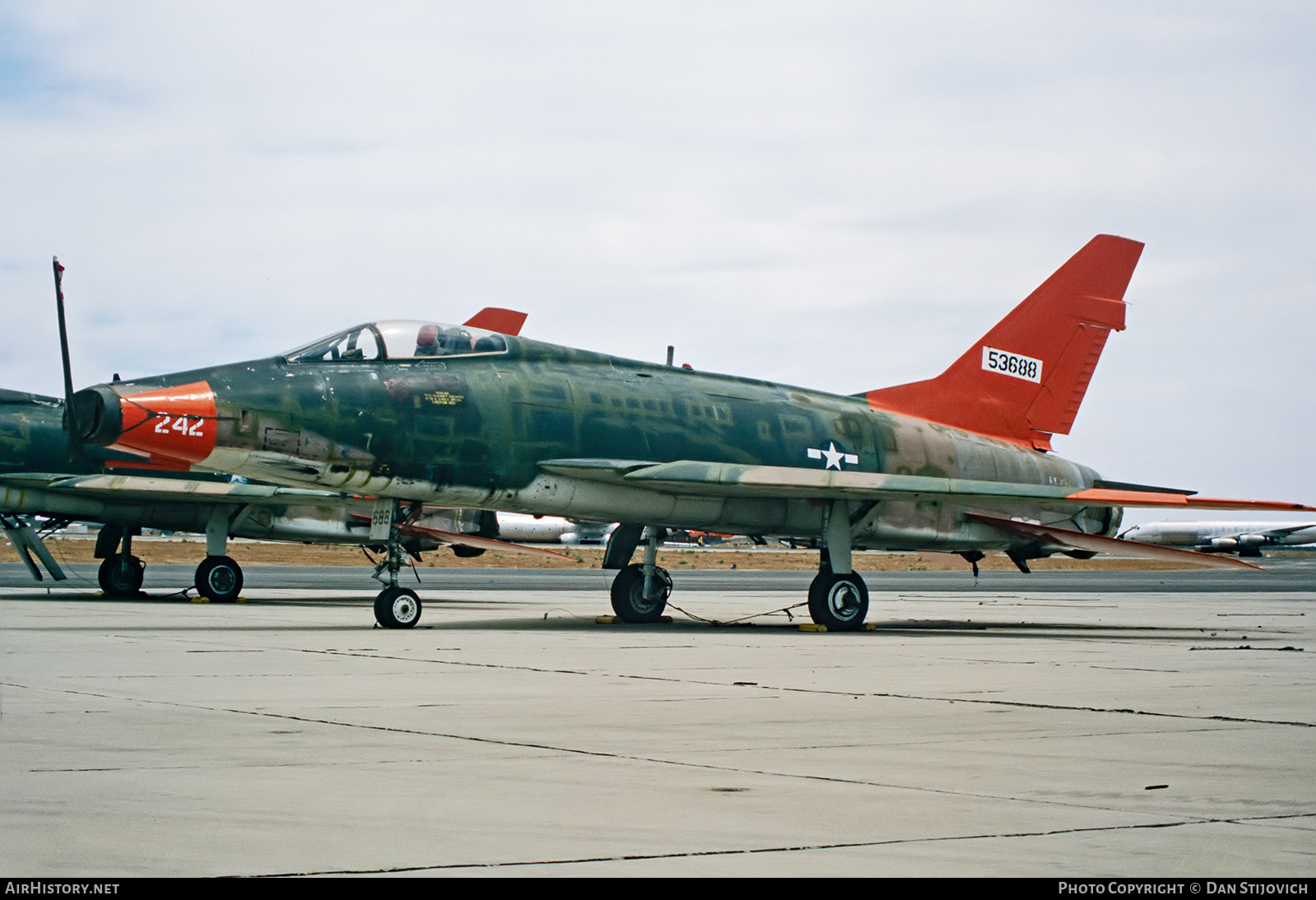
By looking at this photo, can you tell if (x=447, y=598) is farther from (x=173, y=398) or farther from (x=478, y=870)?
(x=478, y=870)

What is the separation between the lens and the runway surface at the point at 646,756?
440cm

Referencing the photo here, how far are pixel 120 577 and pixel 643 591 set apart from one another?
11.5 metres

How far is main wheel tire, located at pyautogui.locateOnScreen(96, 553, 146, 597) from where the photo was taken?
81.7ft

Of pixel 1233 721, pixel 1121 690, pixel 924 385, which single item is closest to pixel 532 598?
pixel 924 385

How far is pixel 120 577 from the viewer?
984 inches

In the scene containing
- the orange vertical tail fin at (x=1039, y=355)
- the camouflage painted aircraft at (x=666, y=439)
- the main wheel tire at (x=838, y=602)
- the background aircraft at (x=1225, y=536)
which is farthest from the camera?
the background aircraft at (x=1225, y=536)

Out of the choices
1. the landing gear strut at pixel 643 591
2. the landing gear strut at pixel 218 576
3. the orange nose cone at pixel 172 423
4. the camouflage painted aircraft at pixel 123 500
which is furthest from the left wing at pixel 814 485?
the landing gear strut at pixel 218 576

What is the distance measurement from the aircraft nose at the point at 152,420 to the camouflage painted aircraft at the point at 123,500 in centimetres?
889

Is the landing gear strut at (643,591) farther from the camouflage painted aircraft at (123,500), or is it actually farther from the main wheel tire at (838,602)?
the camouflage painted aircraft at (123,500)

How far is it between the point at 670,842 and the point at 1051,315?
1739 centimetres

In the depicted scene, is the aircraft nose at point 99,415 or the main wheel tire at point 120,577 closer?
the aircraft nose at point 99,415

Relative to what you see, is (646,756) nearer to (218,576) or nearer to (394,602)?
(394,602)

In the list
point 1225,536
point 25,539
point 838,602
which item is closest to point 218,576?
point 25,539

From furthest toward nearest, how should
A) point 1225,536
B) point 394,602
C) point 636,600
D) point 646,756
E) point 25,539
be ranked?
point 1225,536
point 25,539
point 636,600
point 394,602
point 646,756
